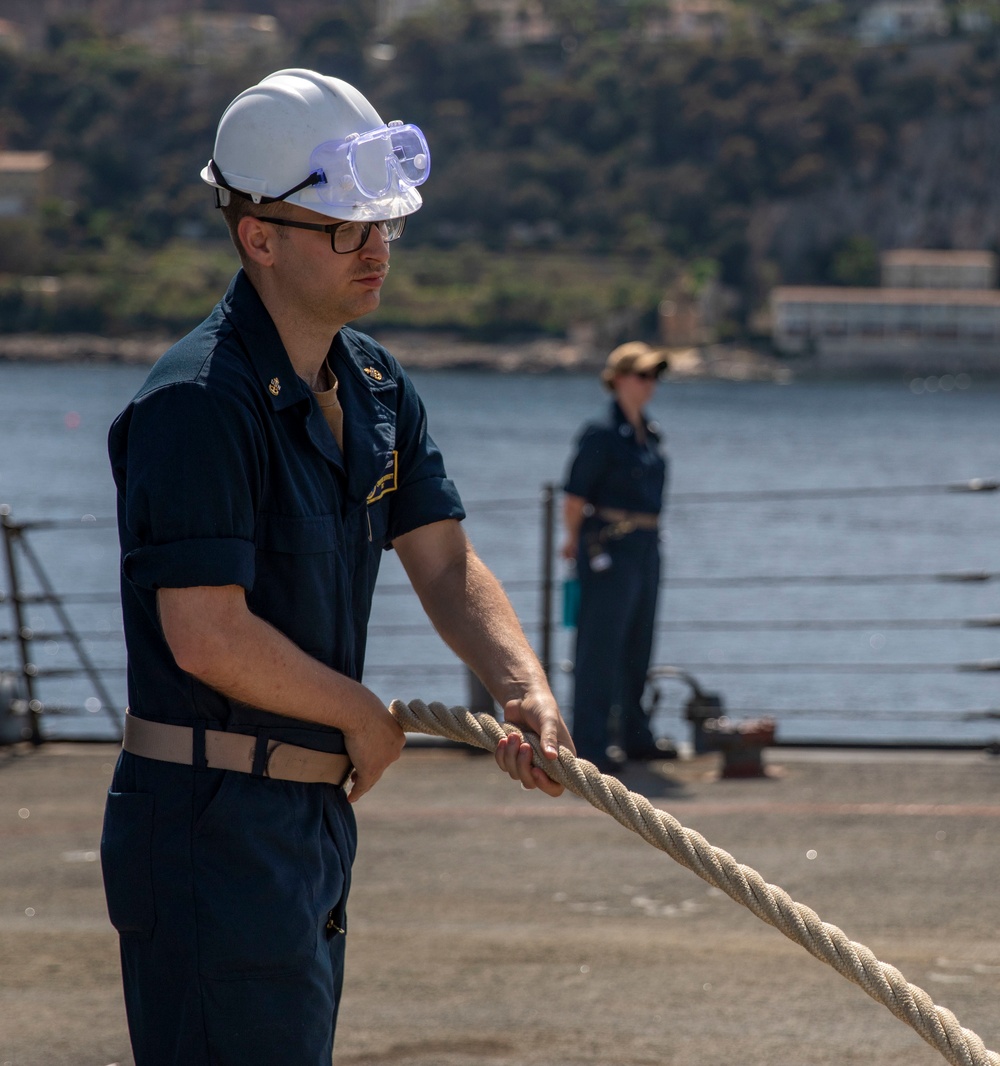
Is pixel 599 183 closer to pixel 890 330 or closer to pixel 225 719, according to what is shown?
pixel 890 330

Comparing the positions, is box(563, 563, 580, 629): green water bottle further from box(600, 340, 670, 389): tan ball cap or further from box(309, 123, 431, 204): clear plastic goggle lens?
box(309, 123, 431, 204): clear plastic goggle lens

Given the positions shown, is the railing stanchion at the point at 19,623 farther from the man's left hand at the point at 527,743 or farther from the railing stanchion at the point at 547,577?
the man's left hand at the point at 527,743

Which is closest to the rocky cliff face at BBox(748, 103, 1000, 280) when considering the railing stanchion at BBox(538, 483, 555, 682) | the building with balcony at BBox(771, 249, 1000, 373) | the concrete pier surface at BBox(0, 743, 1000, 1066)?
the building with balcony at BBox(771, 249, 1000, 373)

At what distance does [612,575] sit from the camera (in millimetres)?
7578

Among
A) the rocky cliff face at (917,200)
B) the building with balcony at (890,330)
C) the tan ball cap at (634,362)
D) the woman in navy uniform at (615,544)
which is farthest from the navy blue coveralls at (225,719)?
the rocky cliff face at (917,200)

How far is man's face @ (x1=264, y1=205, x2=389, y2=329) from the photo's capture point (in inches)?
96.1

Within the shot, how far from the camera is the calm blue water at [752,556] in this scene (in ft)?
84.7

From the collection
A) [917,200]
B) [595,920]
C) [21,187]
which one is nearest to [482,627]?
[595,920]

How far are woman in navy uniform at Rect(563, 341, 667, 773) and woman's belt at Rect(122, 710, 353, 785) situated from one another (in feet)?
16.6

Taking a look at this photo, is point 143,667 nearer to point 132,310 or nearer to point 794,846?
point 794,846

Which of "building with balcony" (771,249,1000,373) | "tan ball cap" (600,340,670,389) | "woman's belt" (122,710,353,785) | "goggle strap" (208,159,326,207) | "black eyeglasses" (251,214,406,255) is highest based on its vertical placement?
"goggle strap" (208,159,326,207)

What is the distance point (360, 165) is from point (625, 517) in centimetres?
516

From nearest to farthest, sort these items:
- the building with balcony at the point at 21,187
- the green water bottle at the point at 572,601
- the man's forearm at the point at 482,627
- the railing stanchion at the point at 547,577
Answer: the man's forearm at the point at 482,627 < the green water bottle at the point at 572,601 < the railing stanchion at the point at 547,577 < the building with balcony at the point at 21,187

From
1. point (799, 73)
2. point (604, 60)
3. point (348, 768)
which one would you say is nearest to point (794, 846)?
point (348, 768)
